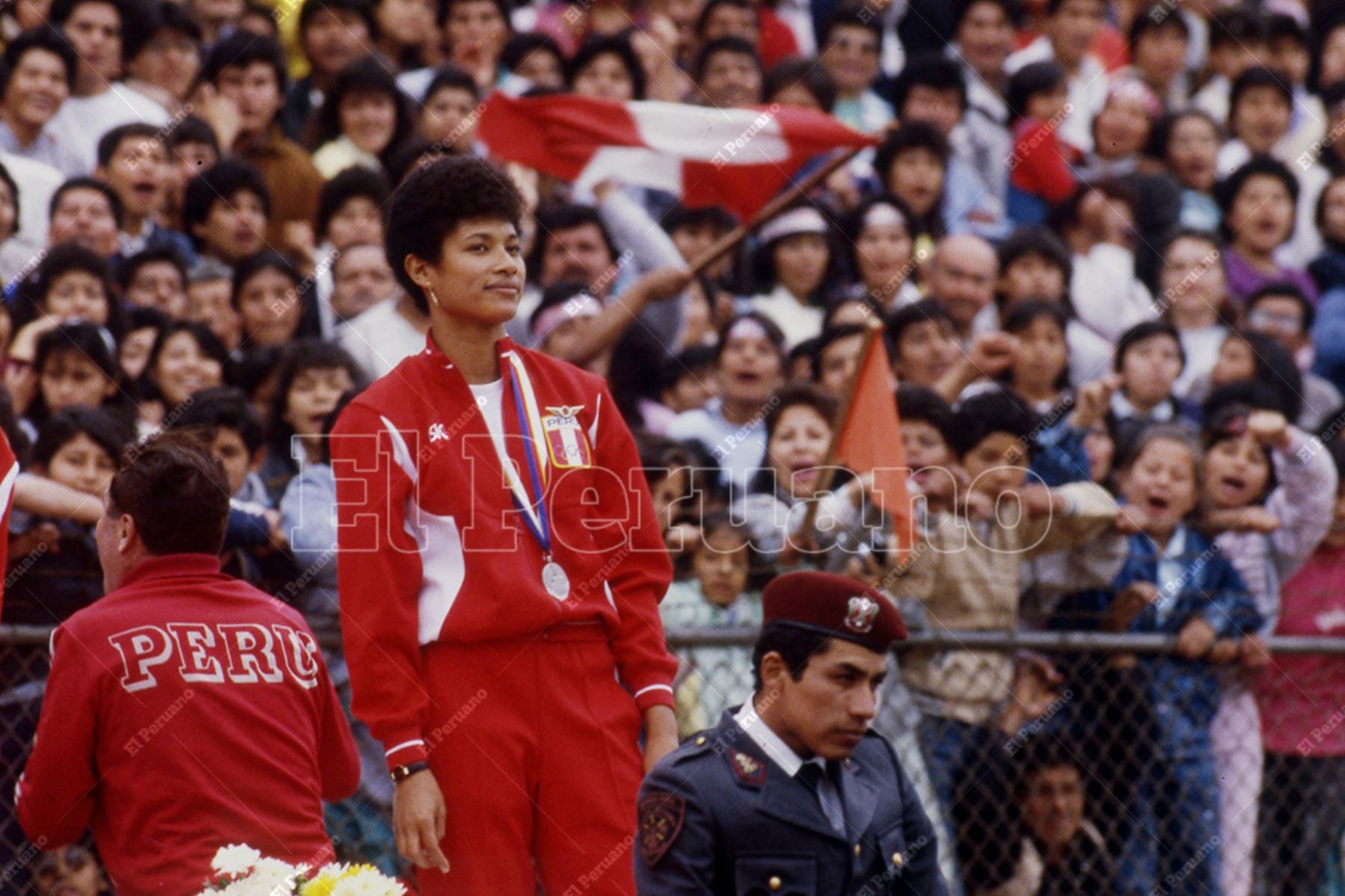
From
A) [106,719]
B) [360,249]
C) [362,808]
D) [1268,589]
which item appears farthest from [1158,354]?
[106,719]

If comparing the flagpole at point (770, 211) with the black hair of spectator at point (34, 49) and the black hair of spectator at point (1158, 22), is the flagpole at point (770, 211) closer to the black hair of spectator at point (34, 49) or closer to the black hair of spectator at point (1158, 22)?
the black hair of spectator at point (34, 49)

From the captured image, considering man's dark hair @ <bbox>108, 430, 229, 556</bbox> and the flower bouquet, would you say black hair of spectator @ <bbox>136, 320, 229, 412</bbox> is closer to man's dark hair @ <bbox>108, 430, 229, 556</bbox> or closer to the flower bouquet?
man's dark hair @ <bbox>108, 430, 229, 556</bbox>

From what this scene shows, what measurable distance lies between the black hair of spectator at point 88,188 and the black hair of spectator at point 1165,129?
17.7 ft

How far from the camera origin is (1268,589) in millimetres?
7117

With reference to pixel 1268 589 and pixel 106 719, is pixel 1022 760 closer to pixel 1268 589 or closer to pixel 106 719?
pixel 1268 589

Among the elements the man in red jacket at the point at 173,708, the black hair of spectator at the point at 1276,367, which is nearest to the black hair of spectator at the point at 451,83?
the black hair of spectator at the point at 1276,367

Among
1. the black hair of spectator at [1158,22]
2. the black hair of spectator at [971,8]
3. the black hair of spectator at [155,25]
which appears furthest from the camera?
the black hair of spectator at [1158,22]

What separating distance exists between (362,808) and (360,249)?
2756 mm

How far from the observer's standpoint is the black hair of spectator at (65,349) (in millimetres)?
6977

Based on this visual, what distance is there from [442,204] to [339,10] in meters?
5.15

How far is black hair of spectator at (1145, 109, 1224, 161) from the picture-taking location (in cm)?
1103

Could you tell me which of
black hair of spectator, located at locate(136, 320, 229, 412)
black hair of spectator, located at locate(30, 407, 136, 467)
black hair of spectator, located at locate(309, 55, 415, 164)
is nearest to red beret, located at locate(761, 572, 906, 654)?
black hair of spectator, located at locate(30, 407, 136, 467)

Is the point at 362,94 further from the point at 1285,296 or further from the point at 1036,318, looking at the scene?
the point at 1285,296

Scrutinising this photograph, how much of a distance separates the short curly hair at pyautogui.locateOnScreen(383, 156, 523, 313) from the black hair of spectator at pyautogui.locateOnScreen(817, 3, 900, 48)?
255 inches
